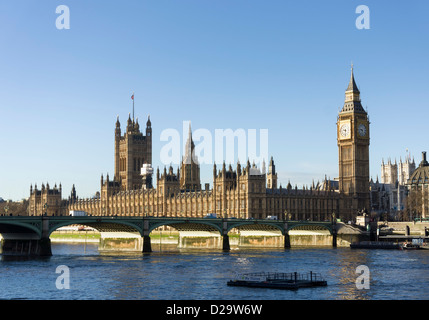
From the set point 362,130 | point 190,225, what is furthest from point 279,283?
point 362,130

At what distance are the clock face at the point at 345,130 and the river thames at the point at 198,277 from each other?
292 feet

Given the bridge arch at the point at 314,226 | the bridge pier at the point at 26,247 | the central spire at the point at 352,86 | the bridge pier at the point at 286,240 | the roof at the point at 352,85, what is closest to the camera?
the bridge pier at the point at 26,247

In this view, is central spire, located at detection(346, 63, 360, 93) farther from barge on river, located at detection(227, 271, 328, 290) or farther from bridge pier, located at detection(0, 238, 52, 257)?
barge on river, located at detection(227, 271, 328, 290)

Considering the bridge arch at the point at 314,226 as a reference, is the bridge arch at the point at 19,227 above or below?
above

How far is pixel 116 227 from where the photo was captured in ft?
381

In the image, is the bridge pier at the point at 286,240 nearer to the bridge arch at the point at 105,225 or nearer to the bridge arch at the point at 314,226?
the bridge arch at the point at 314,226

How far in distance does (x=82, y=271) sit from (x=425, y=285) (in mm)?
37810

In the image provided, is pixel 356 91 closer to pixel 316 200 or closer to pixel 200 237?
pixel 316 200

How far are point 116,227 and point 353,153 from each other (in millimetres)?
91625

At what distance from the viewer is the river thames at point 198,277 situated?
5850 cm

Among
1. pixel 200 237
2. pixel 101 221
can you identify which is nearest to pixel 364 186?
pixel 200 237

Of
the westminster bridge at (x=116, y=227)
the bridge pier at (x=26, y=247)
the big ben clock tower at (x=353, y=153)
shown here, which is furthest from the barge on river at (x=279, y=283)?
the big ben clock tower at (x=353, y=153)

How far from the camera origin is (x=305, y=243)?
144 metres
